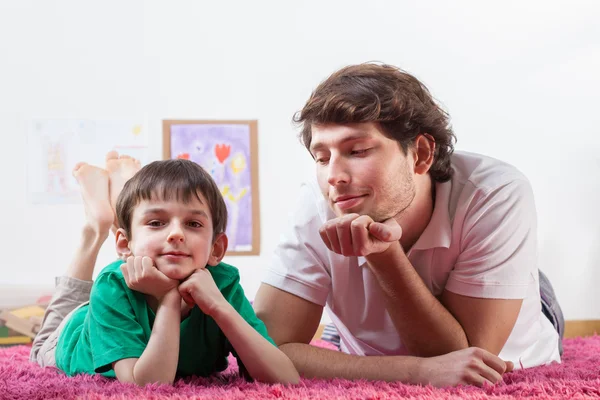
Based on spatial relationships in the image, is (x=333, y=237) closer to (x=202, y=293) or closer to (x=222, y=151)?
Result: (x=202, y=293)

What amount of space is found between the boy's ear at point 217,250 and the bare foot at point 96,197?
30.2 inches

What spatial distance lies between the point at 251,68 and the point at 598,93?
1.72m

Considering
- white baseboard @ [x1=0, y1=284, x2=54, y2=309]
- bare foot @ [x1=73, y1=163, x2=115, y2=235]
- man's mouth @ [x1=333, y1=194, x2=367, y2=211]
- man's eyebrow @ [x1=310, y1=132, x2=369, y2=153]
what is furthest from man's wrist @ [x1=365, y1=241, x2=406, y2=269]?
white baseboard @ [x1=0, y1=284, x2=54, y2=309]

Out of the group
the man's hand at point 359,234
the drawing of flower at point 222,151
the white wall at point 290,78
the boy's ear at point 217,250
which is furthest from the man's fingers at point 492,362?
the drawing of flower at point 222,151

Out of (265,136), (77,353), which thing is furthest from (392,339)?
(265,136)

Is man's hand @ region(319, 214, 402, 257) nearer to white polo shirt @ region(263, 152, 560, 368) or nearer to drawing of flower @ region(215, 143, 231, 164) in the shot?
white polo shirt @ region(263, 152, 560, 368)

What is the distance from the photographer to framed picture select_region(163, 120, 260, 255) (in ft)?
10.1

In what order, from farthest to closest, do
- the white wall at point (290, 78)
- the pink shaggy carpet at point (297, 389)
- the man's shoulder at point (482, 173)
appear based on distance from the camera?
1. the white wall at point (290, 78)
2. the man's shoulder at point (482, 173)
3. the pink shaggy carpet at point (297, 389)

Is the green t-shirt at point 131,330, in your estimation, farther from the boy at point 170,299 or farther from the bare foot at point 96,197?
the bare foot at point 96,197

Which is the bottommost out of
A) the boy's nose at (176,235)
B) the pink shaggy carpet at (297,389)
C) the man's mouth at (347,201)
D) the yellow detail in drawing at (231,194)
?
the pink shaggy carpet at (297,389)

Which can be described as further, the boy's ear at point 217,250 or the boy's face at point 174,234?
the boy's ear at point 217,250

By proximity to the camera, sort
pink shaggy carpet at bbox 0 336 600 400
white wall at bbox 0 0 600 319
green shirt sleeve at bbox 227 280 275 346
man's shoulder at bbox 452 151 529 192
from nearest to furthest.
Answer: pink shaggy carpet at bbox 0 336 600 400
green shirt sleeve at bbox 227 280 275 346
man's shoulder at bbox 452 151 529 192
white wall at bbox 0 0 600 319

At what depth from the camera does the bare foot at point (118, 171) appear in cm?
199

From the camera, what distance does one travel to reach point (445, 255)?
1.33 metres
